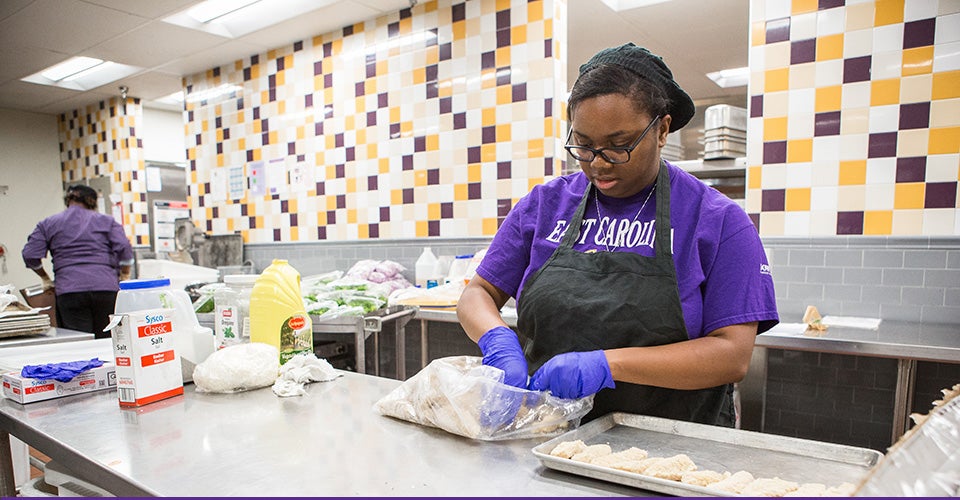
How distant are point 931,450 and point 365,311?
2.32 m

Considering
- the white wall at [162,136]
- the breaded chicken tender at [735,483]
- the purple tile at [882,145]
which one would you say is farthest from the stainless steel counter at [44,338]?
the white wall at [162,136]

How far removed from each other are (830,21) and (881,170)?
0.82 metres

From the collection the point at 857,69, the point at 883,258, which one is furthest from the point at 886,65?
the point at 883,258

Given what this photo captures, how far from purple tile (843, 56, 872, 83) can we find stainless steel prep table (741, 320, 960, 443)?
126 cm

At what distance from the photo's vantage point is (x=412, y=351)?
4.25 metres

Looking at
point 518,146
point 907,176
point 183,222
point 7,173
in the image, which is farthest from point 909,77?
point 7,173

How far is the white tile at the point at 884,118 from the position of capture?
269cm

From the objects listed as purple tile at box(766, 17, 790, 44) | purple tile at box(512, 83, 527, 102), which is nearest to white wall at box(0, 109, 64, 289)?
purple tile at box(512, 83, 527, 102)

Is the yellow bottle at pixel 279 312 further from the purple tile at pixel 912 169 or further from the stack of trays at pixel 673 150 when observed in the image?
the stack of trays at pixel 673 150

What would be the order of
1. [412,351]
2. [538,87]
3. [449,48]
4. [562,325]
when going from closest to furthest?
[562,325] < [538,87] < [449,48] < [412,351]

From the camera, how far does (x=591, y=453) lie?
94cm

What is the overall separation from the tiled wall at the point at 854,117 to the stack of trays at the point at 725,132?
0.99 feet

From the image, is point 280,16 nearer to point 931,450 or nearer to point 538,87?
point 538,87

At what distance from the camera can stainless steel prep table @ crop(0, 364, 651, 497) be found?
89 cm
